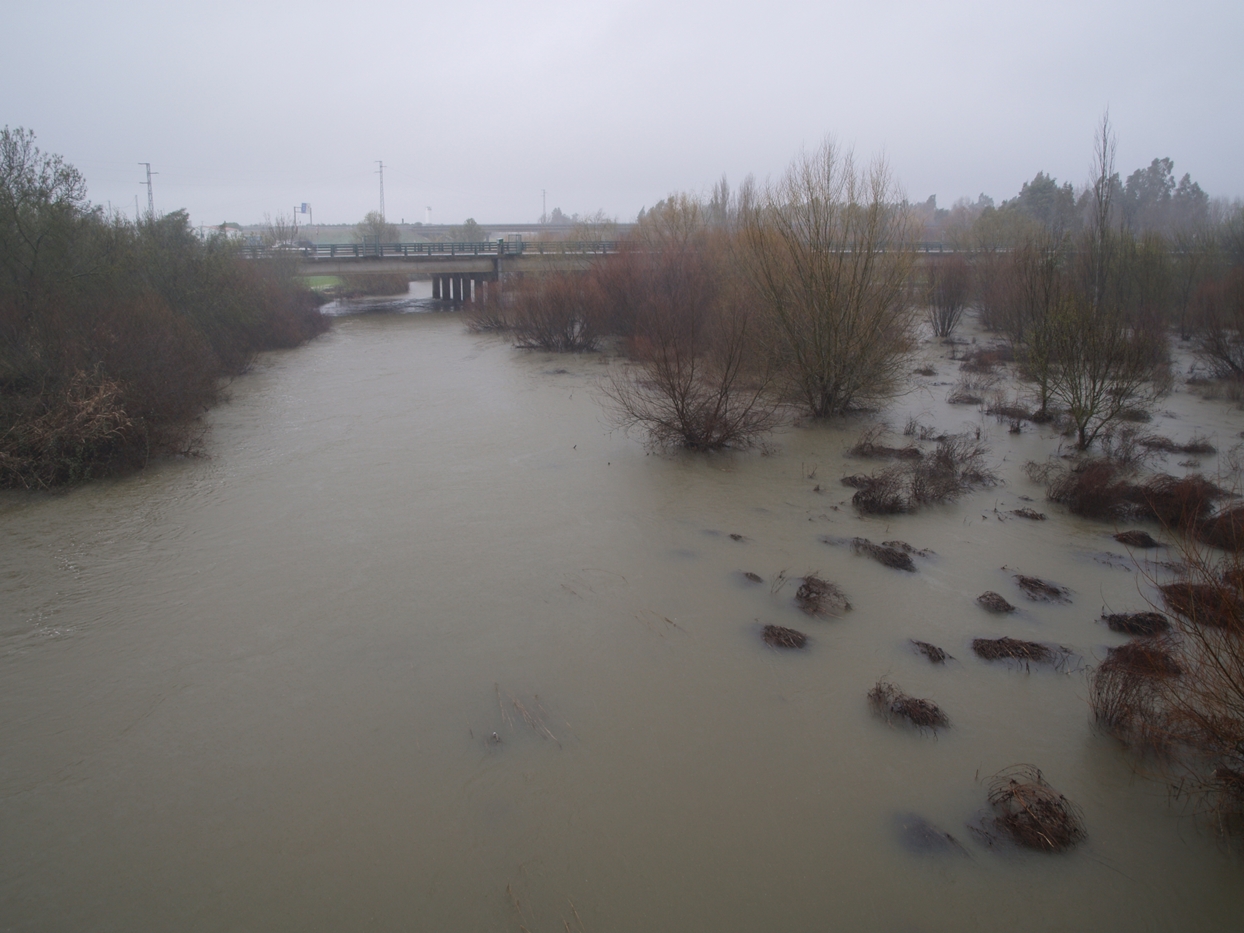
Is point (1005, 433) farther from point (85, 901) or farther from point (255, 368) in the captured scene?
point (255, 368)

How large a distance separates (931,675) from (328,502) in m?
8.86

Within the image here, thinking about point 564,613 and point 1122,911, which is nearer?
point 1122,911

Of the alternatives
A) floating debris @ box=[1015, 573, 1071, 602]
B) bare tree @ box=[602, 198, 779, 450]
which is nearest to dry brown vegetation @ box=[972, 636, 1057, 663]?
floating debris @ box=[1015, 573, 1071, 602]

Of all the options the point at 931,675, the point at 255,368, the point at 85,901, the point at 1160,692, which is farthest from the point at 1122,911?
the point at 255,368

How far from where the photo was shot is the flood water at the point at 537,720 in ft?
15.3

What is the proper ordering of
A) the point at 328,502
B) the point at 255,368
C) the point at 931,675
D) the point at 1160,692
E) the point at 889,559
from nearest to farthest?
the point at 1160,692, the point at 931,675, the point at 889,559, the point at 328,502, the point at 255,368

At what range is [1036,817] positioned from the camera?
493 cm

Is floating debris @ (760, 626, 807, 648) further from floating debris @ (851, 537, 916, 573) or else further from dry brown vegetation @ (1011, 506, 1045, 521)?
dry brown vegetation @ (1011, 506, 1045, 521)

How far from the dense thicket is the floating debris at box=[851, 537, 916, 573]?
39.4 feet

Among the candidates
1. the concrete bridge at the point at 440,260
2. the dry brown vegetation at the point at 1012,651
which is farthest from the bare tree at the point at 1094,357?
the concrete bridge at the point at 440,260

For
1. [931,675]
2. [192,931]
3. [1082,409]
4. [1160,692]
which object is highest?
[1082,409]

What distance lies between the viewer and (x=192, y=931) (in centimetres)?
442

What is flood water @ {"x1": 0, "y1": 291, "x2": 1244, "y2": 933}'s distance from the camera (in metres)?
4.66

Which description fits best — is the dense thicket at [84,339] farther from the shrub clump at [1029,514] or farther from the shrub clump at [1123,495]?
Result: the shrub clump at [1123,495]
